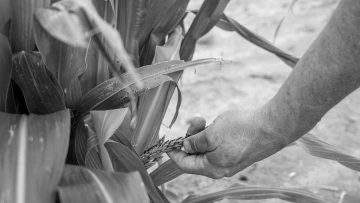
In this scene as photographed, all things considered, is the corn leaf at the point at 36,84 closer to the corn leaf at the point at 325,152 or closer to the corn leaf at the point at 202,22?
the corn leaf at the point at 202,22

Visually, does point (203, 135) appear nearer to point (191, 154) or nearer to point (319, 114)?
point (191, 154)

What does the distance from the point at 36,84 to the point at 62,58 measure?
0.19ft

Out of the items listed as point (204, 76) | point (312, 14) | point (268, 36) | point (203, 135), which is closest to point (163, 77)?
point (203, 135)

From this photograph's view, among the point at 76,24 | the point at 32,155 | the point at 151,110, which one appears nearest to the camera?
the point at 76,24

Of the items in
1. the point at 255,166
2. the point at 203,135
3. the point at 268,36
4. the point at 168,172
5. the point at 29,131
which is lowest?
the point at 255,166

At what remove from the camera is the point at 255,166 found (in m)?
1.95

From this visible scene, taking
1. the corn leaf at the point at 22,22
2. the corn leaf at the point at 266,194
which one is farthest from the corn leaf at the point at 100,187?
the corn leaf at the point at 266,194

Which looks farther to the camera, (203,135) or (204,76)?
(204,76)

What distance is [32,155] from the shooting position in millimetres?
598

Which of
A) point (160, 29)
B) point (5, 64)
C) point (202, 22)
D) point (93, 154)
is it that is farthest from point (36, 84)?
point (202, 22)

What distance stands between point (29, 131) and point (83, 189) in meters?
0.12

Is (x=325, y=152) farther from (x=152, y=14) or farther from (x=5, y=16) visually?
(x=5, y=16)

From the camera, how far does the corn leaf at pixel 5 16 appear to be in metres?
0.72

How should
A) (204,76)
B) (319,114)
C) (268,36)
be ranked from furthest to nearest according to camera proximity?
(268,36) → (204,76) → (319,114)
